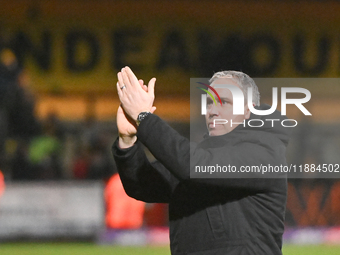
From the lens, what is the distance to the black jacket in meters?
1.70

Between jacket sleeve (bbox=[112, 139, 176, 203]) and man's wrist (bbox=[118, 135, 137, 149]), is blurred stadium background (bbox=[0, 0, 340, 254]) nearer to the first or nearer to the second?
jacket sleeve (bbox=[112, 139, 176, 203])

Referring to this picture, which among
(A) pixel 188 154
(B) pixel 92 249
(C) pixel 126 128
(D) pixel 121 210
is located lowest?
(B) pixel 92 249

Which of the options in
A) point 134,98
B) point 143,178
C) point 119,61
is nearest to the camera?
point 134,98

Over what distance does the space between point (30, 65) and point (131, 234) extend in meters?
3.92

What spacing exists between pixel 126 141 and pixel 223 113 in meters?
0.41

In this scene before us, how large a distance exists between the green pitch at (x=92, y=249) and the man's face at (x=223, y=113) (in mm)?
4295

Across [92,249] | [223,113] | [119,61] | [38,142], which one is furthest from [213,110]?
[119,61]

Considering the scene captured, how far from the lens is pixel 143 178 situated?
2121 millimetres

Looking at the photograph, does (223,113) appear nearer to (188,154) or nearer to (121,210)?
(188,154)

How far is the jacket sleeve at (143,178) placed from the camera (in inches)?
80.6

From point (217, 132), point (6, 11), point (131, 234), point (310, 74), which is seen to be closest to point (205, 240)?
point (217, 132)

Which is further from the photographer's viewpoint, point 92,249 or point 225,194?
point 92,249

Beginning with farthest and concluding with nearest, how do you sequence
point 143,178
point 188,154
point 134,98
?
1. point 143,178
2. point 134,98
3. point 188,154

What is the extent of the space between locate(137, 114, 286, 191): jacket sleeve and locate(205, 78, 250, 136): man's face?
0.71 feet
